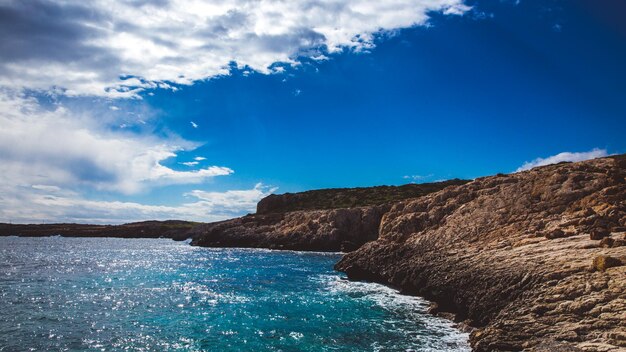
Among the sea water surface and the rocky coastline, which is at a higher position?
the rocky coastline

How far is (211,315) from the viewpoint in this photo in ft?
99.3

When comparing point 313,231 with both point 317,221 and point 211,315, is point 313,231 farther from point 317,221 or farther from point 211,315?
point 211,315

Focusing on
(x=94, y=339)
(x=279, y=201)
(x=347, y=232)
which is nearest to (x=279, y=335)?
(x=94, y=339)

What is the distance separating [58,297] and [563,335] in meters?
38.7

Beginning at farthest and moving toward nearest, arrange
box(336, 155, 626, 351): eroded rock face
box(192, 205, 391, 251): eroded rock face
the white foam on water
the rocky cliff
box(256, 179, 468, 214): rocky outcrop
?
box(256, 179, 468, 214): rocky outcrop, the rocky cliff, box(192, 205, 391, 251): eroded rock face, the white foam on water, box(336, 155, 626, 351): eroded rock face

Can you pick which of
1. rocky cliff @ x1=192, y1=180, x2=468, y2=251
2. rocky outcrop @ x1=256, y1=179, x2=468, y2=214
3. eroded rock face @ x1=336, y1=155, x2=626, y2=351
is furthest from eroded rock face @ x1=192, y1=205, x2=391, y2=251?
eroded rock face @ x1=336, y1=155, x2=626, y2=351

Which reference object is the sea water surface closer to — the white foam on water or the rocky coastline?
the white foam on water

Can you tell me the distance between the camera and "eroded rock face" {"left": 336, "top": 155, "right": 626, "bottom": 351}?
1941 cm

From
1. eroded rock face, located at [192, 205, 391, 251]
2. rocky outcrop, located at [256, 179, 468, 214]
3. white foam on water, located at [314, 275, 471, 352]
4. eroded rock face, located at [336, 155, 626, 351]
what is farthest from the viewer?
rocky outcrop, located at [256, 179, 468, 214]

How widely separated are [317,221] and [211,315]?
6894 centimetres

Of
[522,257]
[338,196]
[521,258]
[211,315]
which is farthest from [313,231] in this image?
[521,258]

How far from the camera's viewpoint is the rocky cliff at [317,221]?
305 feet

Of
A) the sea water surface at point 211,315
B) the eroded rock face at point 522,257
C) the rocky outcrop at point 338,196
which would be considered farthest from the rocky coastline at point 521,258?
the rocky outcrop at point 338,196

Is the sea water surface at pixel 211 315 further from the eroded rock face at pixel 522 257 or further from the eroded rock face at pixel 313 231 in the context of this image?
the eroded rock face at pixel 313 231
